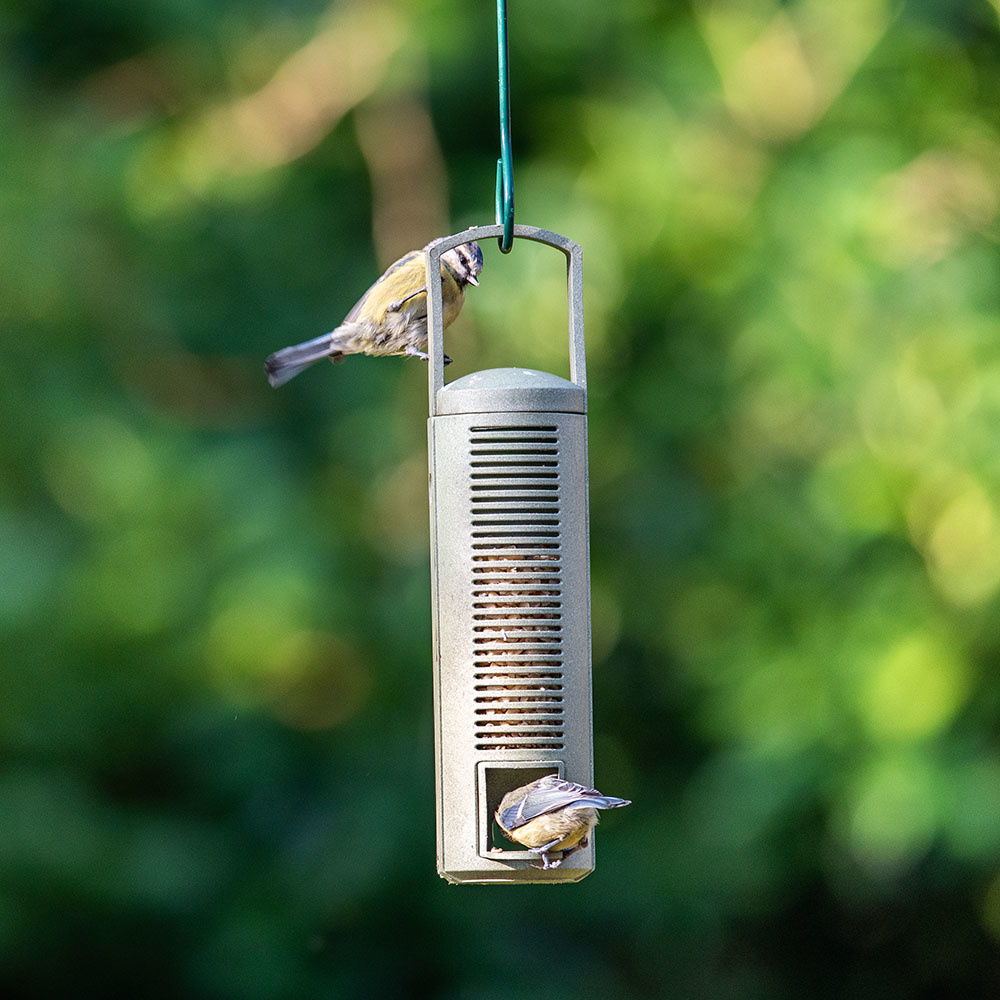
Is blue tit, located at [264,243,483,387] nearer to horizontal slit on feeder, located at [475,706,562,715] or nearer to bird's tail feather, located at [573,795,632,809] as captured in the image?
horizontal slit on feeder, located at [475,706,562,715]

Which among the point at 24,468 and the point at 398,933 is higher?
the point at 24,468

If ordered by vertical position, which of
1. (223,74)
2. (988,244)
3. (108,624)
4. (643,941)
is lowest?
(643,941)

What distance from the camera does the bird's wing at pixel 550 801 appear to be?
10.00 feet

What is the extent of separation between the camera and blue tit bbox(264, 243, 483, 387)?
3.58m

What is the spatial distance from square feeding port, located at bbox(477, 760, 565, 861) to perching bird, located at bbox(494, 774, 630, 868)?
2.3 inches

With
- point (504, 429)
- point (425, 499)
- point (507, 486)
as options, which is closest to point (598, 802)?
point (507, 486)

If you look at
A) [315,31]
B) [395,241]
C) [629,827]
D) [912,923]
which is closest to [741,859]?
[629,827]

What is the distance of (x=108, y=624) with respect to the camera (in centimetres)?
732

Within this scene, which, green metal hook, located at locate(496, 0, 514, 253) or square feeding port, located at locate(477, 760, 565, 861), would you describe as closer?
green metal hook, located at locate(496, 0, 514, 253)

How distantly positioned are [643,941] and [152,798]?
2.61m

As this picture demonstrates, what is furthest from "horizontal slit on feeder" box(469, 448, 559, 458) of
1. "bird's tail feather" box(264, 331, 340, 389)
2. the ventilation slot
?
"bird's tail feather" box(264, 331, 340, 389)

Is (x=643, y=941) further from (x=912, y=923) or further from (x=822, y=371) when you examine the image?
(x=822, y=371)

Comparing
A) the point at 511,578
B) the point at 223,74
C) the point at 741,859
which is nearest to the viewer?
the point at 511,578

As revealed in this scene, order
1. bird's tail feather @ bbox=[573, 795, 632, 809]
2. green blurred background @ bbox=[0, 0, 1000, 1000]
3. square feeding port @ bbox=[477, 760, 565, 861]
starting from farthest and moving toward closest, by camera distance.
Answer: green blurred background @ bbox=[0, 0, 1000, 1000], square feeding port @ bbox=[477, 760, 565, 861], bird's tail feather @ bbox=[573, 795, 632, 809]
